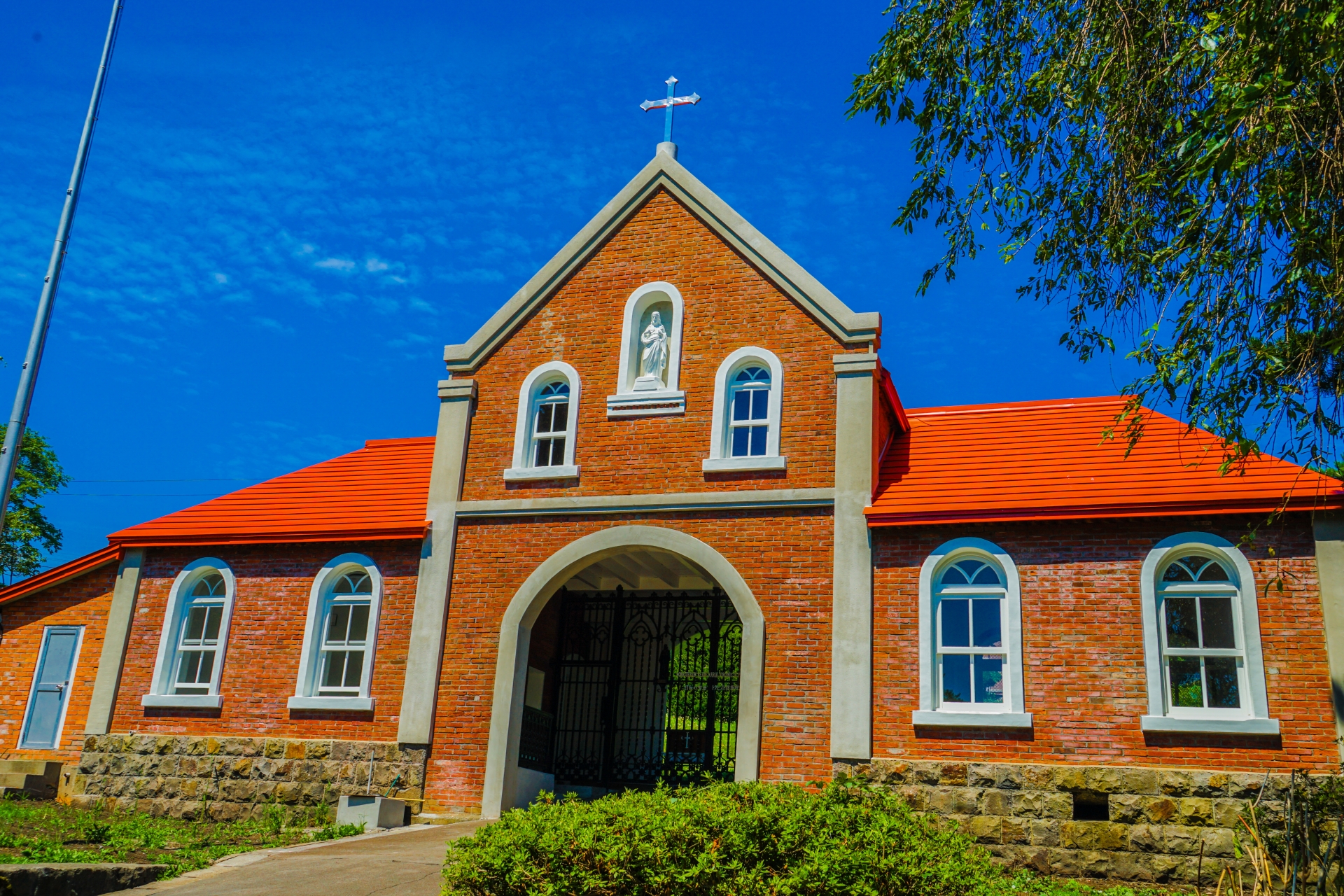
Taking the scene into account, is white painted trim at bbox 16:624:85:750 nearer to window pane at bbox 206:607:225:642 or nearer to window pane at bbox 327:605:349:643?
window pane at bbox 206:607:225:642

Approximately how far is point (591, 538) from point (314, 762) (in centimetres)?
513

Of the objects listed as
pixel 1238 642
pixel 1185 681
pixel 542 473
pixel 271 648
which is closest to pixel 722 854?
pixel 1185 681

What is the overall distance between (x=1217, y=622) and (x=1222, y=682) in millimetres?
696

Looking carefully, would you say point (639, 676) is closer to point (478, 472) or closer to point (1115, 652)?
point (478, 472)

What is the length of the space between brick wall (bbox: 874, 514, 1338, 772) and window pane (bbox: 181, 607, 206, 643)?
421 inches

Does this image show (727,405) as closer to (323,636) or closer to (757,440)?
(757,440)

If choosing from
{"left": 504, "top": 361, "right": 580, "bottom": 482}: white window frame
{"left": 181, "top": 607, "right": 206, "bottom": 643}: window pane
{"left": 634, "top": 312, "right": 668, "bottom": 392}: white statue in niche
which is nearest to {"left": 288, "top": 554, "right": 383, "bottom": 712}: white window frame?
{"left": 181, "top": 607, "right": 206, "bottom": 643}: window pane

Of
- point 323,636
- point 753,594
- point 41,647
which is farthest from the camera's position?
point 41,647

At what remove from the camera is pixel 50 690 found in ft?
59.8

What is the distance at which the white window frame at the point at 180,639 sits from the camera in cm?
1695

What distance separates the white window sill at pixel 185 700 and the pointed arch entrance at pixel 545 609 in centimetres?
456

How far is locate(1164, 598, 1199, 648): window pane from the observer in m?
13.1

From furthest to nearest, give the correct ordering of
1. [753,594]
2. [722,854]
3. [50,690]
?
[50,690] < [753,594] < [722,854]

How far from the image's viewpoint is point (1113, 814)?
12602mm
